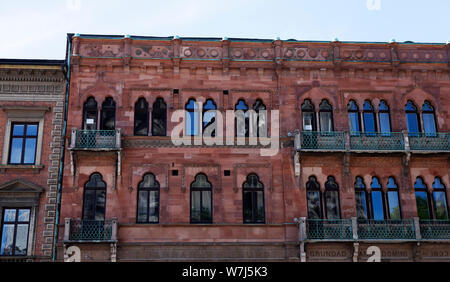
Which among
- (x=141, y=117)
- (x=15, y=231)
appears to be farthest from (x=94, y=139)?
(x=15, y=231)

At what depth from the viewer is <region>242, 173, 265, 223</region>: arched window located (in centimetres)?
2147

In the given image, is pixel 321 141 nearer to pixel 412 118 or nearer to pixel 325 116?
pixel 325 116

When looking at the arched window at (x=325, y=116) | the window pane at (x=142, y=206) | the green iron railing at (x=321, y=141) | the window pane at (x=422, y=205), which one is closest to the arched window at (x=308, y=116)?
the arched window at (x=325, y=116)

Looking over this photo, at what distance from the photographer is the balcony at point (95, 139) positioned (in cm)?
2120

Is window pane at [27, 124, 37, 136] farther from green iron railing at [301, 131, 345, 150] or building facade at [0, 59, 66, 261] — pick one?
green iron railing at [301, 131, 345, 150]

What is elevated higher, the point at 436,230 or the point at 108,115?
the point at 108,115

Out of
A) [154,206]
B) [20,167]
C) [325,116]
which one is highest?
[325,116]

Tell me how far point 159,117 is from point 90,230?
19.7ft

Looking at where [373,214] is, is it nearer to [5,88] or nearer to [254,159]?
[254,159]

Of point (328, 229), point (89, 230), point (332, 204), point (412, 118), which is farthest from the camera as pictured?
point (412, 118)

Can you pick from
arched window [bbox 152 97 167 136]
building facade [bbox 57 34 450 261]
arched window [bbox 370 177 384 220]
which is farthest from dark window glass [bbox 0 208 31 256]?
arched window [bbox 370 177 384 220]

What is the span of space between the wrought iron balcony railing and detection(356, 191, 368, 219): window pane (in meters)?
11.1

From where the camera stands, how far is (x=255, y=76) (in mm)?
23391

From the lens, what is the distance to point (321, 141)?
72.3 ft
